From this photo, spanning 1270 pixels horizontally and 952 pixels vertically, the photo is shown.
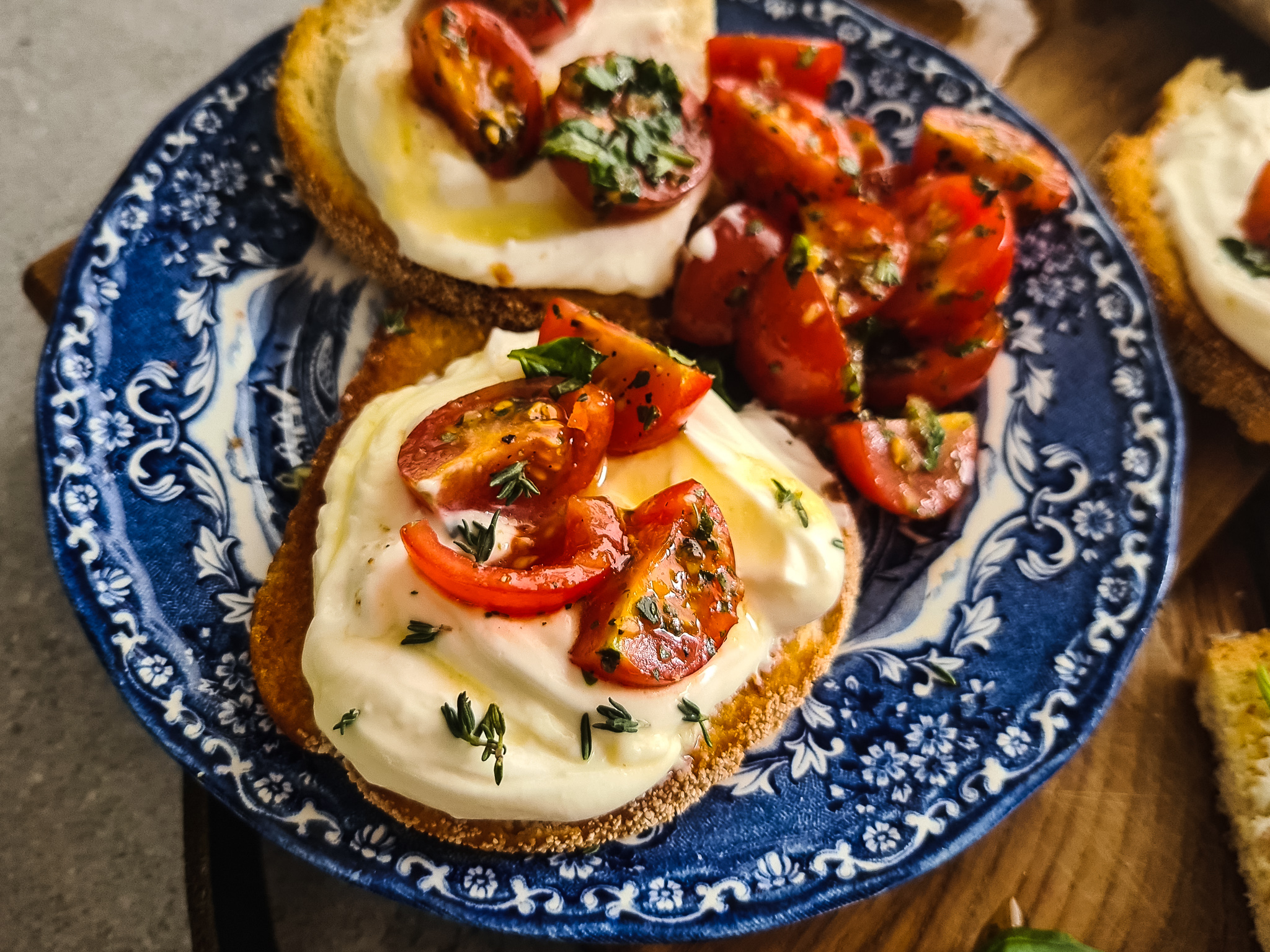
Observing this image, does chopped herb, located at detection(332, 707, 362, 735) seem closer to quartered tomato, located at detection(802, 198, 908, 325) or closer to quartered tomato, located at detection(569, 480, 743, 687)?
quartered tomato, located at detection(569, 480, 743, 687)

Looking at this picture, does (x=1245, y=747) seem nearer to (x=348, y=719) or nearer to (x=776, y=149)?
(x=776, y=149)

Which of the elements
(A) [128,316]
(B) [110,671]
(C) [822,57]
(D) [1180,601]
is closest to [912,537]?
(D) [1180,601]

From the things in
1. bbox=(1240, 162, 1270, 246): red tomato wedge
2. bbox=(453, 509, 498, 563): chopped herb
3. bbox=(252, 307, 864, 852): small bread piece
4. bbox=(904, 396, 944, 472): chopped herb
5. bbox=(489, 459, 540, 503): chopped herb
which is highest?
bbox=(1240, 162, 1270, 246): red tomato wedge

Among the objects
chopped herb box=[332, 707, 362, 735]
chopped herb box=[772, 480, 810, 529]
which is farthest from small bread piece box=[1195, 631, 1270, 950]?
chopped herb box=[332, 707, 362, 735]

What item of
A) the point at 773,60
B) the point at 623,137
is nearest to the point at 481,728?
the point at 623,137

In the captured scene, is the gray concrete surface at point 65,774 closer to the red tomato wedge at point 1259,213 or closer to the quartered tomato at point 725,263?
the quartered tomato at point 725,263

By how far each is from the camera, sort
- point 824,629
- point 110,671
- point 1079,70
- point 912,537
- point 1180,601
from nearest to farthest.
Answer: point 110,671 < point 824,629 < point 912,537 < point 1180,601 < point 1079,70

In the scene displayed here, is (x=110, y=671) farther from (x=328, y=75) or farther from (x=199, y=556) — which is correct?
(x=328, y=75)
